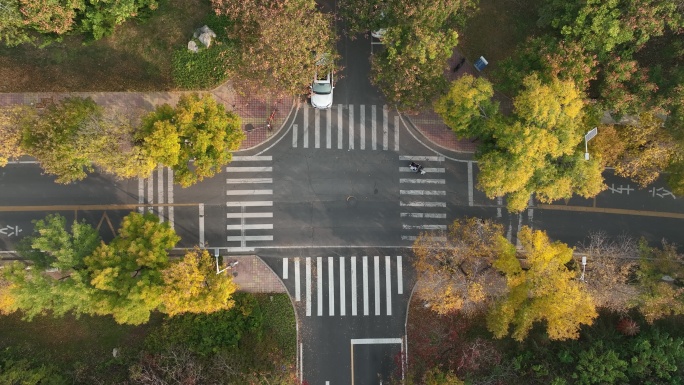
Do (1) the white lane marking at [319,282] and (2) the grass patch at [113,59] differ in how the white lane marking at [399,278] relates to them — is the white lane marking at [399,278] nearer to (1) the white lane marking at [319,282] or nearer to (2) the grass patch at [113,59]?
(1) the white lane marking at [319,282]

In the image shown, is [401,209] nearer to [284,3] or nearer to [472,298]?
[472,298]

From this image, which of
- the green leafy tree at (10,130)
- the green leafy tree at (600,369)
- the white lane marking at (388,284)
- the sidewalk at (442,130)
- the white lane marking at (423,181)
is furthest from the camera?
the sidewalk at (442,130)

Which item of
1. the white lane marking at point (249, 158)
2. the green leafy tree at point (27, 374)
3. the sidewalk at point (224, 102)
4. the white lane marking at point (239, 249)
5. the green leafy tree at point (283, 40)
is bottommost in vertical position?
the green leafy tree at point (27, 374)

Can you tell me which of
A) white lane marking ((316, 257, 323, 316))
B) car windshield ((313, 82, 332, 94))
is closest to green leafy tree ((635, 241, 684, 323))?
white lane marking ((316, 257, 323, 316))

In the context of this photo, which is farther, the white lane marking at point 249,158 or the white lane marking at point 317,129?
the white lane marking at point 317,129

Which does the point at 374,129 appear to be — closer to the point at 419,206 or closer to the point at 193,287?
the point at 419,206

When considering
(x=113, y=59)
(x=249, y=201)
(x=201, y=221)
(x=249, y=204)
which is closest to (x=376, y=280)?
(x=249, y=204)

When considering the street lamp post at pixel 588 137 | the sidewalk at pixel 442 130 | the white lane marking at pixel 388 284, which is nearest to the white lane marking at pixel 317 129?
the sidewalk at pixel 442 130
